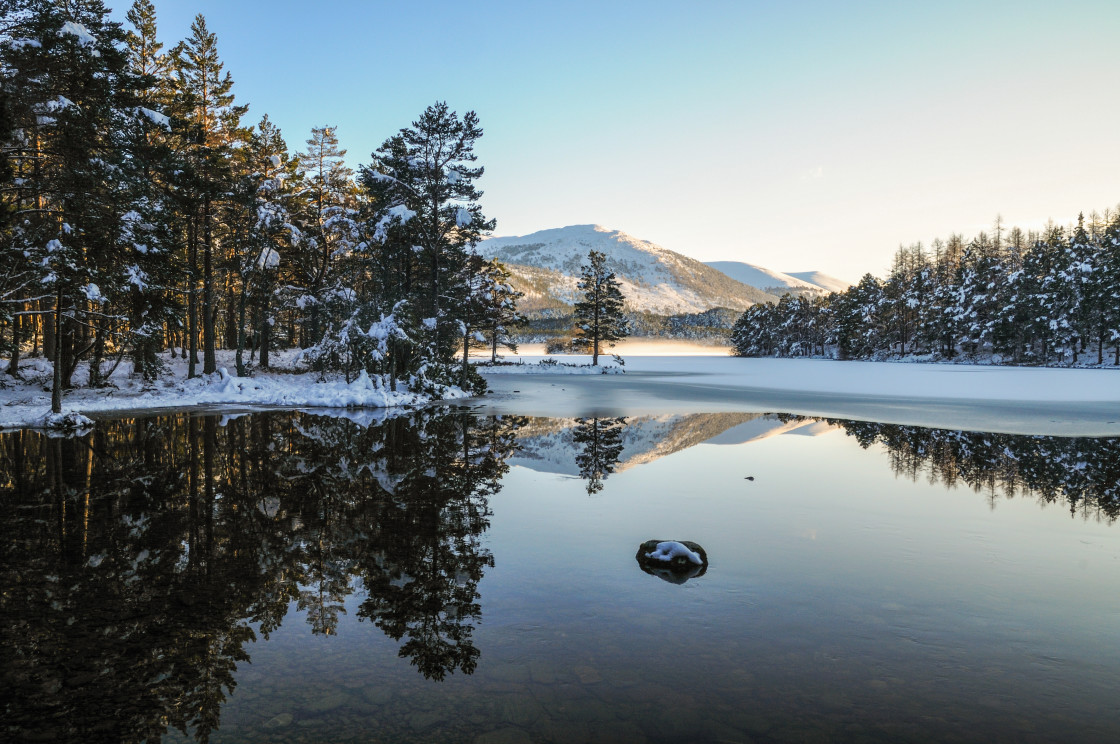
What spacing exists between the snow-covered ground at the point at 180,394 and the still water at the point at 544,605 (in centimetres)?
1219

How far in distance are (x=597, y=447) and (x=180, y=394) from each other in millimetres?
21377

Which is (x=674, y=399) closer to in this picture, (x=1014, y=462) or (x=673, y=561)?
(x=1014, y=462)

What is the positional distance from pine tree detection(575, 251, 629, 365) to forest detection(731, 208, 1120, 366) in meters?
48.8

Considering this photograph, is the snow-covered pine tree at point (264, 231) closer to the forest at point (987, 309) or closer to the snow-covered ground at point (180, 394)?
the snow-covered ground at point (180, 394)

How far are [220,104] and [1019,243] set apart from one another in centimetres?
13724

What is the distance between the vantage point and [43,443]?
15.9 m

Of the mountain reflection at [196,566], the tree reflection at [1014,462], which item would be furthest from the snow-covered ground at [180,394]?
the tree reflection at [1014,462]

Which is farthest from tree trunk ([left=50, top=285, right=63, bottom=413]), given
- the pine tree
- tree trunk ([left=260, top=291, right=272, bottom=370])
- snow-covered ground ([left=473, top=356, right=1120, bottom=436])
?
the pine tree

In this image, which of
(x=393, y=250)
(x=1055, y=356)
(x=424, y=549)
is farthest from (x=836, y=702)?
(x=1055, y=356)

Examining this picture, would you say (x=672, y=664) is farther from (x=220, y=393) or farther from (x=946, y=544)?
(x=220, y=393)

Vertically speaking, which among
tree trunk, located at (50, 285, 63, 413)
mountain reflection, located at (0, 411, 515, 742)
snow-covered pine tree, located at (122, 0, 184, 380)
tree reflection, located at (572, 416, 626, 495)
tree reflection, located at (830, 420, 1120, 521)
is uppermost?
snow-covered pine tree, located at (122, 0, 184, 380)

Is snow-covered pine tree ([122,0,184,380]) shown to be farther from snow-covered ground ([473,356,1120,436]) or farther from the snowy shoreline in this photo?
snow-covered ground ([473,356,1120,436])

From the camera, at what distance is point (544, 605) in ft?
21.4

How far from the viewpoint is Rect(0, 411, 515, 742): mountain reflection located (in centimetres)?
461
